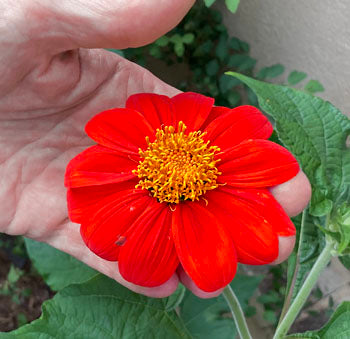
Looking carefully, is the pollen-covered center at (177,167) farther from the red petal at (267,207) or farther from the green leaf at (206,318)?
the green leaf at (206,318)

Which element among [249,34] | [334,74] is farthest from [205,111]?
[249,34]

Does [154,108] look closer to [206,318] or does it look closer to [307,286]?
[307,286]

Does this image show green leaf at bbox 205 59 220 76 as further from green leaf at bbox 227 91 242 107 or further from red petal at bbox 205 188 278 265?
red petal at bbox 205 188 278 265

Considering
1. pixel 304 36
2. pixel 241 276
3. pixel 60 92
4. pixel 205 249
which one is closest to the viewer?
pixel 205 249

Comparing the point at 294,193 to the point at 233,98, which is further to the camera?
the point at 233,98

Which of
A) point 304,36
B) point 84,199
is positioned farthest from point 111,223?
point 304,36

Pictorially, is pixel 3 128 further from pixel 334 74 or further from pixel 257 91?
pixel 334 74
